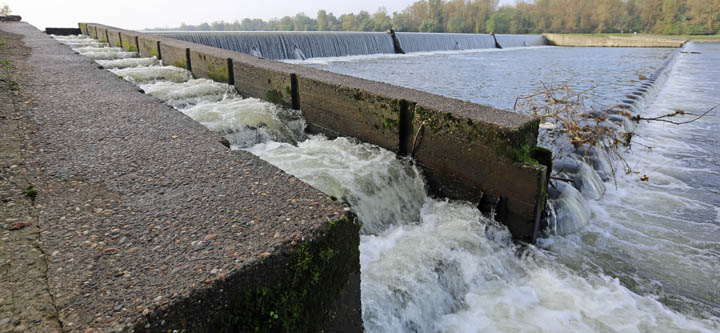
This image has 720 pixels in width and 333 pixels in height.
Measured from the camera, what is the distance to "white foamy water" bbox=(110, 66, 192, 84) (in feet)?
24.3

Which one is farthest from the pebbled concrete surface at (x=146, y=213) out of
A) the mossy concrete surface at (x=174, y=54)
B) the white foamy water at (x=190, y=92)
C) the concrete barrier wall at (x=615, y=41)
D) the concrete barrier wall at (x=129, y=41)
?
the concrete barrier wall at (x=615, y=41)

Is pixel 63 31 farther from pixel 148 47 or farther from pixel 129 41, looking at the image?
pixel 148 47

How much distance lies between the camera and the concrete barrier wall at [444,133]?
3486 mm

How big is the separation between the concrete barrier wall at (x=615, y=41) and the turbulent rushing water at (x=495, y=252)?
47.9 m

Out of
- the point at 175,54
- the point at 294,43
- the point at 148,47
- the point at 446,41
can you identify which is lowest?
the point at 175,54

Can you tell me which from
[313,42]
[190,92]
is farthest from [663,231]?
[313,42]

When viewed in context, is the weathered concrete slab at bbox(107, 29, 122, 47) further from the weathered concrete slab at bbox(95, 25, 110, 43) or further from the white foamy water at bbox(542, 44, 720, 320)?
the white foamy water at bbox(542, 44, 720, 320)

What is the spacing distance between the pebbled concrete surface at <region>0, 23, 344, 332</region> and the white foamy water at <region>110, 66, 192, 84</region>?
14.6 feet

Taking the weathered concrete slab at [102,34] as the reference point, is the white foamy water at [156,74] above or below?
below

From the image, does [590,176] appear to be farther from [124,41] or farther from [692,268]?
[124,41]

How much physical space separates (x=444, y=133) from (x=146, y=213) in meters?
2.75

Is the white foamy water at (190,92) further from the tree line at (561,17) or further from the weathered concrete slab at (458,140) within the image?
the tree line at (561,17)

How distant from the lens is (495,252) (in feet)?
11.5

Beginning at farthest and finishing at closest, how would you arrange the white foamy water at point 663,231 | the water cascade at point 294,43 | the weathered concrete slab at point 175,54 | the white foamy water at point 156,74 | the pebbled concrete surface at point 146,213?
the water cascade at point 294,43
the weathered concrete slab at point 175,54
the white foamy water at point 156,74
the white foamy water at point 663,231
the pebbled concrete surface at point 146,213
